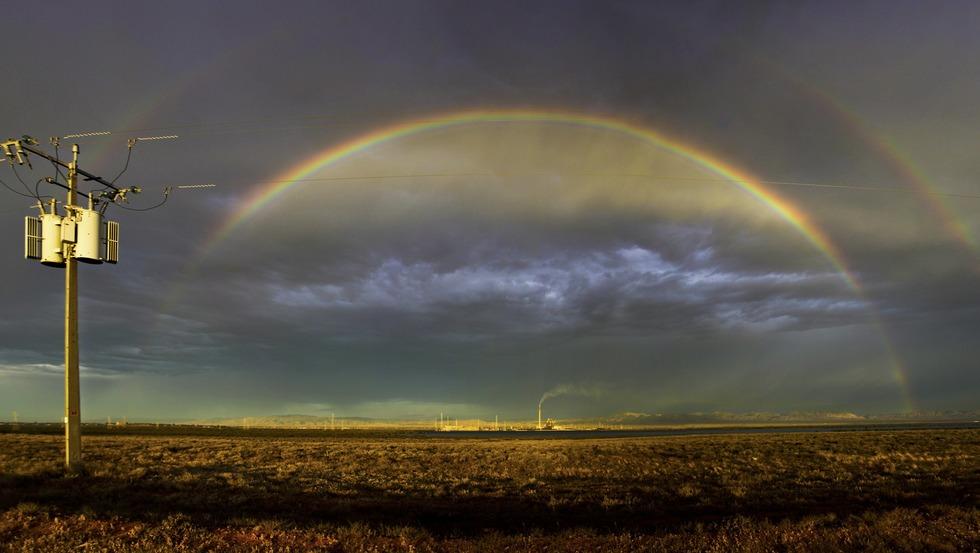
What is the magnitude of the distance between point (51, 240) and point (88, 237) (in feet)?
4.03

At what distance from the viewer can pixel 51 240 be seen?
23.0 meters

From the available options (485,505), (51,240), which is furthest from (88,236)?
(485,505)

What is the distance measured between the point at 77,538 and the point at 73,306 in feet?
46.8

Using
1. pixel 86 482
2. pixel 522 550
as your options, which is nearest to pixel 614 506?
pixel 522 550

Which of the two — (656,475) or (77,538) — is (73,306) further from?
(656,475)

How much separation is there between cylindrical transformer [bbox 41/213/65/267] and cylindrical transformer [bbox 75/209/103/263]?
62 centimetres

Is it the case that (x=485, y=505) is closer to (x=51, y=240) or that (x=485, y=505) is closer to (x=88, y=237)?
(x=88, y=237)

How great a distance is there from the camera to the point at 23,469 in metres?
23.1

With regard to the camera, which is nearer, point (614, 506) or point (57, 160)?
point (614, 506)

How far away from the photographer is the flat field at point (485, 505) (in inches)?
452

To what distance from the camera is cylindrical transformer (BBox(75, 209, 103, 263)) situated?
23.2 meters

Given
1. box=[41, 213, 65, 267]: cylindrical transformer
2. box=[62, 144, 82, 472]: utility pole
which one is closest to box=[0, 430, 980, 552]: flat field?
box=[62, 144, 82, 472]: utility pole

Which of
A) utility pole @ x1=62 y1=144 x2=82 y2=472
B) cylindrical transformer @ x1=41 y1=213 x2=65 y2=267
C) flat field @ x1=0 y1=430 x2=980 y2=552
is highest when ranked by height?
cylindrical transformer @ x1=41 y1=213 x2=65 y2=267

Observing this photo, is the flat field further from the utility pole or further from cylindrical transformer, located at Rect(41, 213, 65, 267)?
cylindrical transformer, located at Rect(41, 213, 65, 267)
